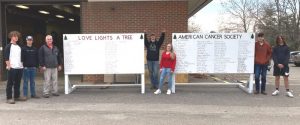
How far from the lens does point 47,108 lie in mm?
10570

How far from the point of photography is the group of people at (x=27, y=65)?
11.4 m

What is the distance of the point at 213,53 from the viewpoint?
522 inches

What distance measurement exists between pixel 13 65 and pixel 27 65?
579mm

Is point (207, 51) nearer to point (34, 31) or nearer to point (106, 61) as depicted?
point (106, 61)

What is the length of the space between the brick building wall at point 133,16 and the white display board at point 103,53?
10.1ft

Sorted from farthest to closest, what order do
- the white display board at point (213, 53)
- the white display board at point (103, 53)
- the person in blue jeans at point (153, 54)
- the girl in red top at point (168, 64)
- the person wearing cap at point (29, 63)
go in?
Answer: the person in blue jeans at point (153, 54), the white display board at point (213, 53), the white display board at point (103, 53), the girl in red top at point (168, 64), the person wearing cap at point (29, 63)

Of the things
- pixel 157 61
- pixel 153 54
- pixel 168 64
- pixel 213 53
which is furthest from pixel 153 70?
pixel 213 53

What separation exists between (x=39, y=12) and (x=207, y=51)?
13.9 meters

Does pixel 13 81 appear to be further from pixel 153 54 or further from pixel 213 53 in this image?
pixel 213 53

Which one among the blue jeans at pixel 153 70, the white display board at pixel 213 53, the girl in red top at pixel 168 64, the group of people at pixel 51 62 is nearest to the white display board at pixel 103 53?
the group of people at pixel 51 62

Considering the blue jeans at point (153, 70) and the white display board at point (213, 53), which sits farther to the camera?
the blue jeans at point (153, 70)

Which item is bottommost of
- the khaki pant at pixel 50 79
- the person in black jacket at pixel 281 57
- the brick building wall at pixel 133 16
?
the khaki pant at pixel 50 79

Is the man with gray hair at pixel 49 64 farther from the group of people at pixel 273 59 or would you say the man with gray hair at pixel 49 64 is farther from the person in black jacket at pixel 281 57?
the person in black jacket at pixel 281 57

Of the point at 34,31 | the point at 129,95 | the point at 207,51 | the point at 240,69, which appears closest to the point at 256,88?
the point at 240,69
